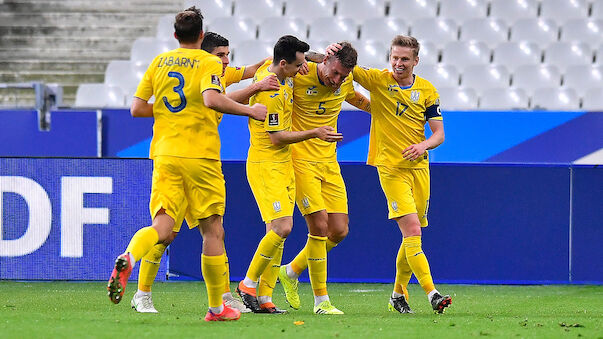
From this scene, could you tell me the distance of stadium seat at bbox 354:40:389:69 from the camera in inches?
539

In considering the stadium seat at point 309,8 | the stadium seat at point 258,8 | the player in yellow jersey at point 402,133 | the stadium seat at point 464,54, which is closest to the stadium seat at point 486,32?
the stadium seat at point 464,54

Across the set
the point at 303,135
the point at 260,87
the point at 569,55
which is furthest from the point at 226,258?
the point at 569,55

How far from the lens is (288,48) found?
22.7ft

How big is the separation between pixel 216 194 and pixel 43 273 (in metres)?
4.03

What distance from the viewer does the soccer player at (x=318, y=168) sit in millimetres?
7270

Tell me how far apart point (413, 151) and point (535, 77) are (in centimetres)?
682

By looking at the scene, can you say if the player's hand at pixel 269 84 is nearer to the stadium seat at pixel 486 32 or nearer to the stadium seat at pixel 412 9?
the stadium seat at pixel 486 32

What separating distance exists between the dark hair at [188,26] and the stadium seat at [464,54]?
27.2ft

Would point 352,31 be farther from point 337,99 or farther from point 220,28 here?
point 337,99

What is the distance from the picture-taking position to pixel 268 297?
7309 mm

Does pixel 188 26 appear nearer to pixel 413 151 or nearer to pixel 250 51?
pixel 413 151

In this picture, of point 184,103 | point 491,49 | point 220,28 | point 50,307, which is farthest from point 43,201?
point 491,49

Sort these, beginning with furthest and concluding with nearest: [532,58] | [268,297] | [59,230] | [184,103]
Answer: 1. [532,58]
2. [59,230]
3. [268,297]
4. [184,103]

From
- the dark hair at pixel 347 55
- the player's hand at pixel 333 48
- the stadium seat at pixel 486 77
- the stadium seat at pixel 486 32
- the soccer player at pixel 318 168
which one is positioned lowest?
the soccer player at pixel 318 168
